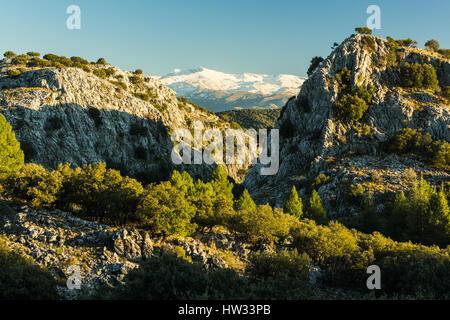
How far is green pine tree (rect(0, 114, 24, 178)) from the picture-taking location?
143 ft

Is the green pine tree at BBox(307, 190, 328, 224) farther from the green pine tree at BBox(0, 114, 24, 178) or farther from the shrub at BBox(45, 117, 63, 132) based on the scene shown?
the shrub at BBox(45, 117, 63, 132)

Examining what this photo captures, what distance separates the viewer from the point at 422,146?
2852 inches

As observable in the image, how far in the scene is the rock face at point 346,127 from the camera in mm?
72250

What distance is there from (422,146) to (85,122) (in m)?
97.1

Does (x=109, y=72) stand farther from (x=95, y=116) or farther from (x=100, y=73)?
(x=95, y=116)


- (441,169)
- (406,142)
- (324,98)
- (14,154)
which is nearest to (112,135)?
(14,154)

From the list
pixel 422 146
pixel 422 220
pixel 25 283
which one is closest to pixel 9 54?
pixel 25 283

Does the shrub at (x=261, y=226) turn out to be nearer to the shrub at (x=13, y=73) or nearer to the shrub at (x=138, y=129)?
the shrub at (x=138, y=129)

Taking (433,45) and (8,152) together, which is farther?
(433,45)

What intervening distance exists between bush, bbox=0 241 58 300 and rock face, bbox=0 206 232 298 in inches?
109

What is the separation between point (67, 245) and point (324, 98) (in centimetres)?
7960

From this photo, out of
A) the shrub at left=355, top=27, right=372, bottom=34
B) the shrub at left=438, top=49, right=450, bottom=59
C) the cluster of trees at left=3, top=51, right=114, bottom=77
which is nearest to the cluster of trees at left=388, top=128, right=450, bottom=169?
the shrub at left=355, top=27, right=372, bottom=34

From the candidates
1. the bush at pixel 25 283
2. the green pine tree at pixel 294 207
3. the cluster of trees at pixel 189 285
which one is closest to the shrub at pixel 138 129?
the green pine tree at pixel 294 207

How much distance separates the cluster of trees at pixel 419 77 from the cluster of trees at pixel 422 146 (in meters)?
18.6
